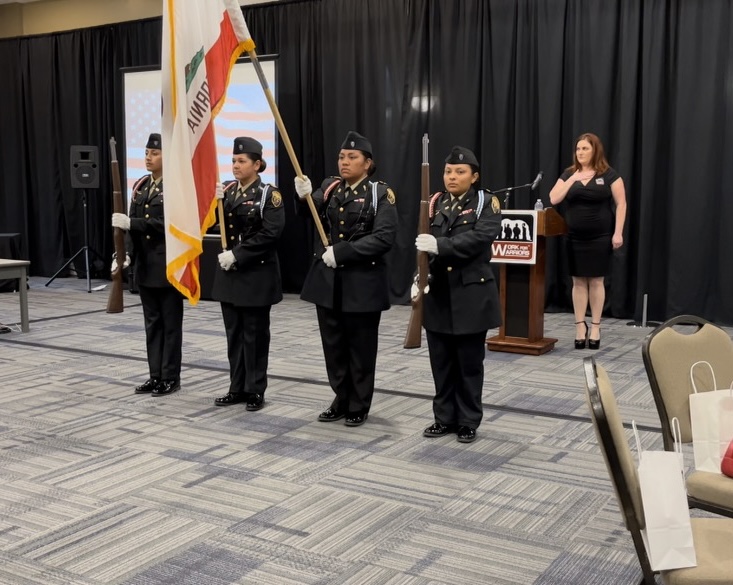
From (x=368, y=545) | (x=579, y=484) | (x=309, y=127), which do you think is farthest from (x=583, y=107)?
(x=368, y=545)

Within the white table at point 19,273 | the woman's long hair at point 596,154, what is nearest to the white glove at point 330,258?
the woman's long hair at point 596,154

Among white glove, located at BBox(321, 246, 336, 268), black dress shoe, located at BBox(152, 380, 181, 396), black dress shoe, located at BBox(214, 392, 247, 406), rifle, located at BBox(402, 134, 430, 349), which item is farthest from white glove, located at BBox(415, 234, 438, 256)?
black dress shoe, located at BBox(152, 380, 181, 396)

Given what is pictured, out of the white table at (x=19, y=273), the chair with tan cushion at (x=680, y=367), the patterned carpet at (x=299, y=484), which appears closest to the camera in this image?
the chair with tan cushion at (x=680, y=367)

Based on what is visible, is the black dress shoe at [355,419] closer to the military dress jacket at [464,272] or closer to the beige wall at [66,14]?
the military dress jacket at [464,272]

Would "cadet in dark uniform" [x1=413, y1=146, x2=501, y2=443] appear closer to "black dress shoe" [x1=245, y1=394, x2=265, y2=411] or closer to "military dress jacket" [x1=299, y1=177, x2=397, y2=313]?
"military dress jacket" [x1=299, y1=177, x2=397, y2=313]

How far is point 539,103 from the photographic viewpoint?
25.5 ft

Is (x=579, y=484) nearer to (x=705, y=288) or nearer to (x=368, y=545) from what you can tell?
(x=368, y=545)

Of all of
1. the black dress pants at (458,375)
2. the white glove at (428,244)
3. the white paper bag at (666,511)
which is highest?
the white glove at (428,244)

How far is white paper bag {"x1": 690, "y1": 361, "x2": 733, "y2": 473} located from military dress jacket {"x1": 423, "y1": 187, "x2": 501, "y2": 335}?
147cm

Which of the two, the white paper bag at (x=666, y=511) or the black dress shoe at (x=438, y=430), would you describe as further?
the black dress shoe at (x=438, y=430)

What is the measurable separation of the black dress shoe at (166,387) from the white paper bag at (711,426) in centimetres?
323

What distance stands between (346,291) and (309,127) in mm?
5427

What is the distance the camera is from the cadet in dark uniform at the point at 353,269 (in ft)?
13.0

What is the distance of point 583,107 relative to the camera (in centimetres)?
759
